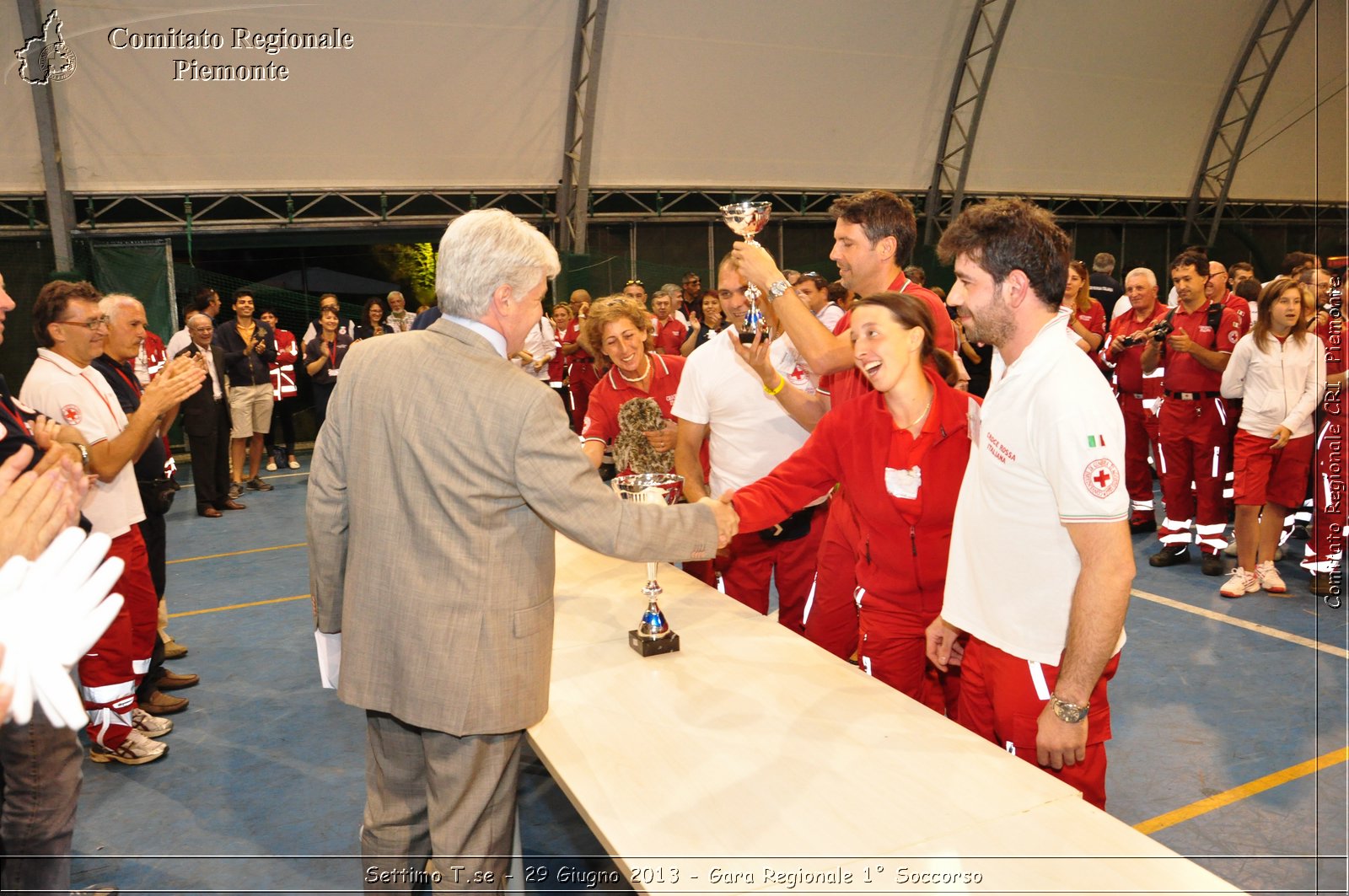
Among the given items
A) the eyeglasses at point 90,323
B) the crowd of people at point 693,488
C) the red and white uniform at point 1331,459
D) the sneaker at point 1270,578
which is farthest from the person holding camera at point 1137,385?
the eyeglasses at point 90,323

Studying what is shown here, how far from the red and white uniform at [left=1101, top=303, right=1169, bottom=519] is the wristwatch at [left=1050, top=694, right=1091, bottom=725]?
216 inches

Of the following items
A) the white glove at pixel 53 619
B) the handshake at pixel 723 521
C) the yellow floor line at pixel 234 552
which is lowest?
the yellow floor line at pixel 234 552

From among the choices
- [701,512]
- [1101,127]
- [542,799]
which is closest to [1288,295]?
[701,512]

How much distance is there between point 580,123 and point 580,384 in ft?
13.3

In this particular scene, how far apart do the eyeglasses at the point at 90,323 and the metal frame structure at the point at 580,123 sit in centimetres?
954

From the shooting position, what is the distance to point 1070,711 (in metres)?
2.02

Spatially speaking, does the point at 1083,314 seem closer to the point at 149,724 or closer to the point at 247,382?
the point at 149,724

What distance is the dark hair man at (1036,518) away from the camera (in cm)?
196

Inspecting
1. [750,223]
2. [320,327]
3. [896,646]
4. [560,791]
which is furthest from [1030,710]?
[320,327]

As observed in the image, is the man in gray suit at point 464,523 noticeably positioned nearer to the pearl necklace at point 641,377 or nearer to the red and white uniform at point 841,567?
the red and white uniform at point 841,567

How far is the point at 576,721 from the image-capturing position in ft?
7.40

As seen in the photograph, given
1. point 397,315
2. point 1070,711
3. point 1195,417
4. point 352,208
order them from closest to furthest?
1. point 1070,711
2. point 1195,417
3. point 397,315
4. point 352,208

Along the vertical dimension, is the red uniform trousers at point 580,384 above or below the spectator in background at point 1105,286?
below

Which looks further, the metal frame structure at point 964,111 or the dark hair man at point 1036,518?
the metal frame structure at point 964,111
